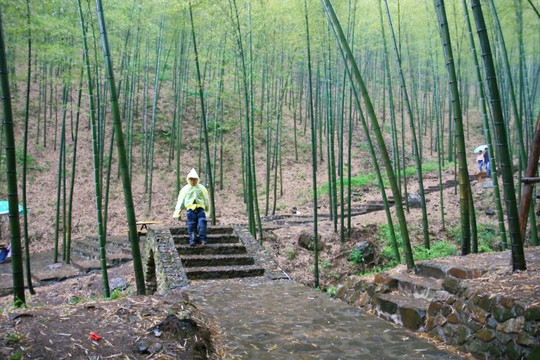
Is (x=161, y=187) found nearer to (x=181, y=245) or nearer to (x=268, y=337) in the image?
(x=181, y=245)

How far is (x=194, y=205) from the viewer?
17.0ft

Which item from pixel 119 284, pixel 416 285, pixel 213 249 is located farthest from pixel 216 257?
pixel 416 285

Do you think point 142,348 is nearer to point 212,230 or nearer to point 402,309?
point 402,309

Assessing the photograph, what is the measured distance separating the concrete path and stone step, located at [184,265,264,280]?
0.51 meters

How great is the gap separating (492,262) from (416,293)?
2.27ft

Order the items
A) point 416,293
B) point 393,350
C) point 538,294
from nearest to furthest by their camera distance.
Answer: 1. point 538,294
2. point 393,350
3. point 416,293

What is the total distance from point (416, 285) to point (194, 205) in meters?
2.99

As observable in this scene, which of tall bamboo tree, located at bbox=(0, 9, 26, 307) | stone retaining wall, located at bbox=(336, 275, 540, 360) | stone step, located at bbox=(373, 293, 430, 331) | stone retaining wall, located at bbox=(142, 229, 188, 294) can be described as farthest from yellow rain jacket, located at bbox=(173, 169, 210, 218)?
stone retaining wall, located at bbox=(336, 275, 540, 360)

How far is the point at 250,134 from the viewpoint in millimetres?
6863

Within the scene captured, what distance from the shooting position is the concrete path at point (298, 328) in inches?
94.9

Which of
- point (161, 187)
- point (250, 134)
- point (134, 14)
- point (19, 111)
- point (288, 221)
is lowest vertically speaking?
point (288, 221)

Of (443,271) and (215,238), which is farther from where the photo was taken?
(215,238)

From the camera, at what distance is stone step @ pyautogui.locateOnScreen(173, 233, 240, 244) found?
555 centimetres

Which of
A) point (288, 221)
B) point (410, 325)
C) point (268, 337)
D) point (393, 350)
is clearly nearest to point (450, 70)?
point (410, 325)
